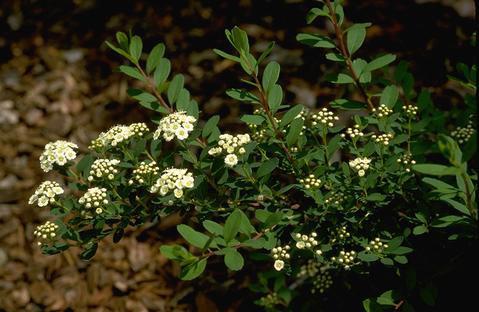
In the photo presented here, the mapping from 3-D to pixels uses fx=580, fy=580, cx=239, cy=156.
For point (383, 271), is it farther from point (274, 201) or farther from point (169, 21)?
point (169, 21)

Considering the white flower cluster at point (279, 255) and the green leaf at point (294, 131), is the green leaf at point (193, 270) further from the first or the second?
the green leaf at point (294, 131)

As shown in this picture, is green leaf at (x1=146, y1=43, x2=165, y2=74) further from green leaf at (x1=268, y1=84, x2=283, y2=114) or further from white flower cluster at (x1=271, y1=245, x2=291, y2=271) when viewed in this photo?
white flower cluster at (x1=271, y1=245, x2=291, y2=271)

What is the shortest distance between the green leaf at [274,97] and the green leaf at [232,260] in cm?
45

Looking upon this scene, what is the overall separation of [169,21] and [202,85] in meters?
0.75

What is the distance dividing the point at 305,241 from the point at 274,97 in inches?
16.0

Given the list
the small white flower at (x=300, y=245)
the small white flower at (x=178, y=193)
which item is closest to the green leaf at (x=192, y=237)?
the small white flower at (x=178, y=193)

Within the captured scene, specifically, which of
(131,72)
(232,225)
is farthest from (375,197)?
(131,72)

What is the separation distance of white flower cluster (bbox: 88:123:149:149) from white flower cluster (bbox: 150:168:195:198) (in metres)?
0.21

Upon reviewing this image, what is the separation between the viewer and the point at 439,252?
179cm

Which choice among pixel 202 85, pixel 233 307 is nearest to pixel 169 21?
pixel 202 85

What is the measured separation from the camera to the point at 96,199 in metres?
1.51

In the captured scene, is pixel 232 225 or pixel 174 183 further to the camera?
pixel 174 183

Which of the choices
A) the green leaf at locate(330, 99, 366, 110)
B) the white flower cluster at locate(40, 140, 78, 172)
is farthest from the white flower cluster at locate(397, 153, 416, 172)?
the white flower cluster at locate(40, 140, 78, 172)

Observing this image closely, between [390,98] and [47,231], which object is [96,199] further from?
[390,98]
